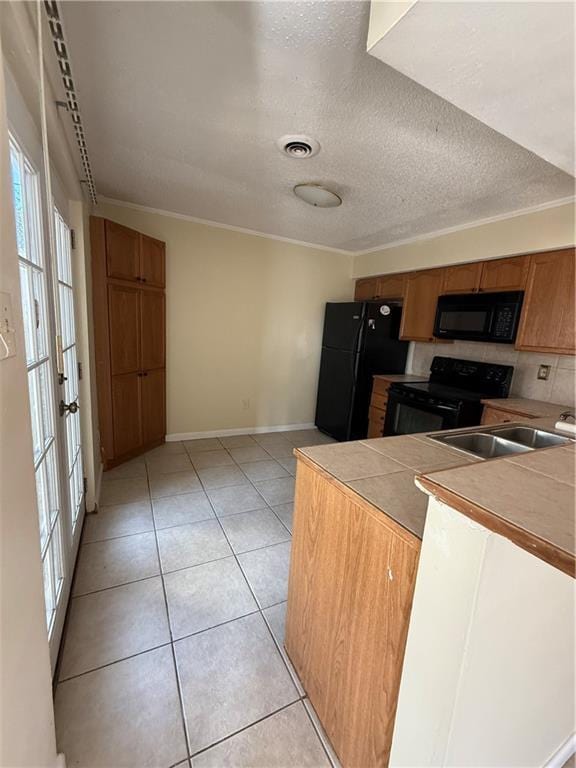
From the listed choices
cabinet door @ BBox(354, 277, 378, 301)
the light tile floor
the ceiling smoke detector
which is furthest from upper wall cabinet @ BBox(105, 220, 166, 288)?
cabinet door @ BBox(354, 277, 378, 301)

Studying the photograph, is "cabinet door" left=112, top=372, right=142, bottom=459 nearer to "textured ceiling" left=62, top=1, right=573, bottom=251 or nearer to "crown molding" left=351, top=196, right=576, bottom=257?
"textured ceiling" left=62, top=1, right=573, bottom=251

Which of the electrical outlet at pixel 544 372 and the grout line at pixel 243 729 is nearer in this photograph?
the grout line at pixel 243 729

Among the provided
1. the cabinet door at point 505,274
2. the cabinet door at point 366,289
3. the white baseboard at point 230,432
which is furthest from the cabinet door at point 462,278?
the white baseboard at point 230,432

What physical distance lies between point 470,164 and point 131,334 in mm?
2841

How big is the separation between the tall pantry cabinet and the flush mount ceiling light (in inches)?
58.5

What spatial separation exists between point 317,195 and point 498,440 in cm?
200

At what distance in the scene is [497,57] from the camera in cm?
86

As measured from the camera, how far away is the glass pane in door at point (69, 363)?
1.72 m

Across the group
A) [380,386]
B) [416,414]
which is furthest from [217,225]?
[416,414]

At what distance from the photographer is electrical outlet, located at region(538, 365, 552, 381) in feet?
8.67

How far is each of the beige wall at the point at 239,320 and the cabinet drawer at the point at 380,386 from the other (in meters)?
0.95

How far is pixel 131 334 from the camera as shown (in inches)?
115

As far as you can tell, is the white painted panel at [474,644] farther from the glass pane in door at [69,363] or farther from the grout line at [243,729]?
the glass pane in door at [69,363]

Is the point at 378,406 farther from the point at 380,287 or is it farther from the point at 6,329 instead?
the point at 6,329
